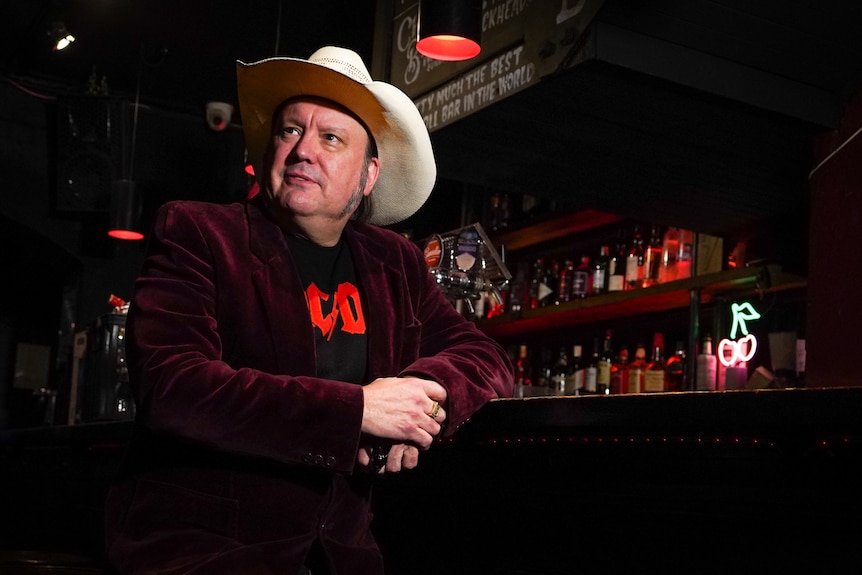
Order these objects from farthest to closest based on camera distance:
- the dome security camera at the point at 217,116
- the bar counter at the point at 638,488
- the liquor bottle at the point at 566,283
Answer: the dome security camera at the point at 217,116, the liquor bottle at the point at 566,283, the bar counter at the point at 638,488

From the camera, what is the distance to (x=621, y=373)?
5.04 m

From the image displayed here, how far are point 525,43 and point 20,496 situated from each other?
3474 mm

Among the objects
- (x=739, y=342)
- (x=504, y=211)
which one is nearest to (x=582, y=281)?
(x=504, y=211)

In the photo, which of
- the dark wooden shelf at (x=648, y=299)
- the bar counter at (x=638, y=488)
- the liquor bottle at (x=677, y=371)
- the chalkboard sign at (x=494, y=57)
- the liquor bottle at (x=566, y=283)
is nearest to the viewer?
the bar counter at (x=638, y=488)

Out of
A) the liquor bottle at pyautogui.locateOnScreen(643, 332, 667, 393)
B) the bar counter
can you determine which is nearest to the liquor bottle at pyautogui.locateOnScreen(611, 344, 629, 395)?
the liquor bottle at pyautogui.locateOnScreen(643, 332, 667, 393)

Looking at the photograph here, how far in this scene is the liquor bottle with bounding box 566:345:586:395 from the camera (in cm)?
511

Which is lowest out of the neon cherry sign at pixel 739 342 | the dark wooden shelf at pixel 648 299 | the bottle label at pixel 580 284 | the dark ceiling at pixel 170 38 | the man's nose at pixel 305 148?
the neon cherry sign at pixel 739 342

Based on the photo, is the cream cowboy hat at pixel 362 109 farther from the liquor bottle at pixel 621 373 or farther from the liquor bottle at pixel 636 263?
the liquor bottle at pixel 621 373

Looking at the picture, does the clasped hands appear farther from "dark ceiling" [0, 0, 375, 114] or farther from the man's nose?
"dark ceiling" [0, 0, 375, 114]

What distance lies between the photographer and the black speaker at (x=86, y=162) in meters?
7.42

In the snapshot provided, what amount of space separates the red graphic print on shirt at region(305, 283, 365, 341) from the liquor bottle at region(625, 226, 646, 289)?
3.20 meters

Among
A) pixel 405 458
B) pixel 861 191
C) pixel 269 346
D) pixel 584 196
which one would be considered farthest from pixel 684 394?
pixel 584 196

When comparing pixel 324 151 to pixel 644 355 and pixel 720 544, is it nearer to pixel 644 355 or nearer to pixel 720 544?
pixel 720 544

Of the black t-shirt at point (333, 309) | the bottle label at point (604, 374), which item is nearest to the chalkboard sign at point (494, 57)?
the black t-shirt at point (333, 309)
